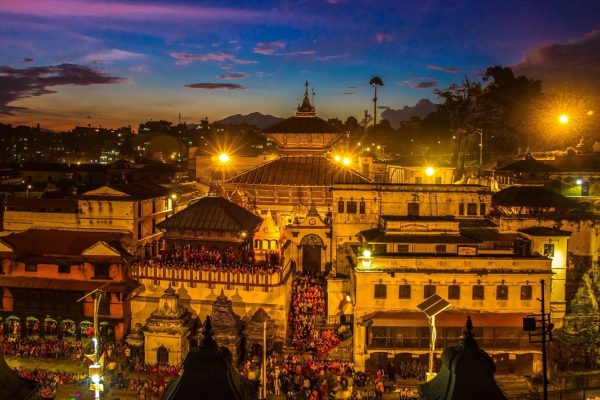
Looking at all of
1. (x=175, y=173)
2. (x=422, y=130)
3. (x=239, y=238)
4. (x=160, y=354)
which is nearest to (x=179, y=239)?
(x=239, y=238)

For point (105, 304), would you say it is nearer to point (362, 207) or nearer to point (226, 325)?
point (226, 325)

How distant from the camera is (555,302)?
1547 inches

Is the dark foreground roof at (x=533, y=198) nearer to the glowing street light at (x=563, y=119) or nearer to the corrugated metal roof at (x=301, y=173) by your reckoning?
the corrugated metal roof at (x=301, y=173)

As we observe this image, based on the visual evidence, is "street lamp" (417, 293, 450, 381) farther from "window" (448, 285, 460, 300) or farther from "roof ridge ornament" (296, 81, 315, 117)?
"roof ridge ornament" (296, 81, 315, 117)

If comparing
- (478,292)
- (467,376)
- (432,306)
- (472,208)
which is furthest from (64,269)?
(467,376)

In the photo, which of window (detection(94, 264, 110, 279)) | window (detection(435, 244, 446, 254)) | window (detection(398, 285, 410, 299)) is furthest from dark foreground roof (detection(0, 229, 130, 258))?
window (detection(435, 244, 446, 254))

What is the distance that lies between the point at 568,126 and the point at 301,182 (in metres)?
40.9

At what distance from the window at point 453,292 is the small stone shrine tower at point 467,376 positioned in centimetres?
2686

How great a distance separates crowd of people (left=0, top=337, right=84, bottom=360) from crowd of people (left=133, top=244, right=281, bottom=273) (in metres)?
6.57

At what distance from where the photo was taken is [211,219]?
134 ft

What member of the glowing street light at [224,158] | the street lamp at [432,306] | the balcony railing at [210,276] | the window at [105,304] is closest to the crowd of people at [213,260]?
the balcony railing at [210,276]

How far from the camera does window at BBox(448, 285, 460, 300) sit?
115ft

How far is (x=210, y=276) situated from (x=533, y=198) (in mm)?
25763

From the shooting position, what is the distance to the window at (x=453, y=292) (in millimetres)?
35188
